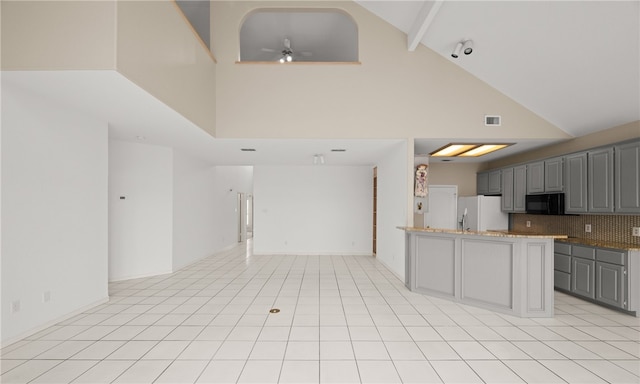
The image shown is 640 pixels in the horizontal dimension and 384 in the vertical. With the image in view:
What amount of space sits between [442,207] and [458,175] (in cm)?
96

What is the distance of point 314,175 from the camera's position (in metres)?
8.23

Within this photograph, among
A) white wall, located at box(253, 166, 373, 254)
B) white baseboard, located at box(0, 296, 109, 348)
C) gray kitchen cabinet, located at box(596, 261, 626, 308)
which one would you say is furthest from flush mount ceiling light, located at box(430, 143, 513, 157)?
white baseboard, located at box(0, 296, 109, 348)

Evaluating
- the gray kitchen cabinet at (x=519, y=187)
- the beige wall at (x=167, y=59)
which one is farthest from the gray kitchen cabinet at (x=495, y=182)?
the beige wall at (x=167, y=59)

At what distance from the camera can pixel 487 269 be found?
3885mm

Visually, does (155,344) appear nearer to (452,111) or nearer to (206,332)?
(206,332)

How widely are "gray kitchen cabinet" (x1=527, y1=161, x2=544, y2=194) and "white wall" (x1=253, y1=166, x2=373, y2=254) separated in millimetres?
3675

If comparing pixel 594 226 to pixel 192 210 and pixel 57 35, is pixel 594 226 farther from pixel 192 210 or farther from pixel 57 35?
pixel 192 210

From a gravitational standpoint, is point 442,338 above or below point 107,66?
below

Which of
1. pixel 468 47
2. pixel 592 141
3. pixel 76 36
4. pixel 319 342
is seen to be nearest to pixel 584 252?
pixel 592 141

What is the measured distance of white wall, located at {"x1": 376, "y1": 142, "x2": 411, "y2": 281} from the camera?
5.30 meters

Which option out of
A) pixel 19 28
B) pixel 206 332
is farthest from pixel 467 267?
pixel 19 28

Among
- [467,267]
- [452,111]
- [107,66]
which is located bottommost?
[467,267]

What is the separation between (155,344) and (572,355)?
412 centimetres

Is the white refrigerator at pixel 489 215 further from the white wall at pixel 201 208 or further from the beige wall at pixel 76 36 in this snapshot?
the beige wall at pixel 76 36
